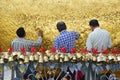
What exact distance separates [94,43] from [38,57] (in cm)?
142

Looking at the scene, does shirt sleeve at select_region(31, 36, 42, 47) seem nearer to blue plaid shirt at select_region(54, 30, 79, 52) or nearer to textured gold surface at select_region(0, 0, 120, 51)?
textured gold surface at select_region(0, 0, 120, 51)

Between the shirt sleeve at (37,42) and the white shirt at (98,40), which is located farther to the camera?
the shirt sleeve at (37,42)

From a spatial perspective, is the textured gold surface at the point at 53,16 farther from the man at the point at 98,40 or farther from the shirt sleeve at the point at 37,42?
the man at the point at 98,40

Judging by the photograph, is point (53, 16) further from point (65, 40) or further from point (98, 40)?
point (98, 40)

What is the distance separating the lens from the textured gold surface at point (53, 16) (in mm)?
8953

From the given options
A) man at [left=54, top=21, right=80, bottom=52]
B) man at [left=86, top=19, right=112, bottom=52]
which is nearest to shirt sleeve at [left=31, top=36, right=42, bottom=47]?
man at [left=54, top=21, right=80, bottom=52]

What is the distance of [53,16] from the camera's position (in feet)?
30.0

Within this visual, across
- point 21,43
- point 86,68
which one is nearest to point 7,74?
point 21,43

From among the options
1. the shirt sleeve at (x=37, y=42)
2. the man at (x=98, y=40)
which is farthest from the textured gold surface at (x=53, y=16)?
the man at (x=98, y=40)

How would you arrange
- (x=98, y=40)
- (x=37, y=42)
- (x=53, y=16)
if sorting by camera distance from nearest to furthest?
(x=98, y=40) → (x=37, y=42) → (x=53, y=16)

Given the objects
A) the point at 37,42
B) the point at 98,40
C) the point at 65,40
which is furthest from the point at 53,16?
the point at 98,40

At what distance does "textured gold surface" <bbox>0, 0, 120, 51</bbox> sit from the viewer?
895 centimetres

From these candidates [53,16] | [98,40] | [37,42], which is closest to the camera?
[98,40]

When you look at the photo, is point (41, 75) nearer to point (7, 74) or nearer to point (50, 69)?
point (50, 69)
